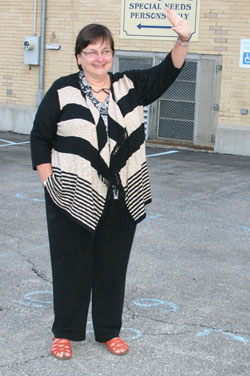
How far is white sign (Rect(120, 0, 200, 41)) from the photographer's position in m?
14.3

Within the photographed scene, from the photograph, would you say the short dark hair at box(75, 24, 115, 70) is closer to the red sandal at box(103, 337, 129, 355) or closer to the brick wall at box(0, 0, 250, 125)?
the red sandal at box(103, 337, 129, 355)

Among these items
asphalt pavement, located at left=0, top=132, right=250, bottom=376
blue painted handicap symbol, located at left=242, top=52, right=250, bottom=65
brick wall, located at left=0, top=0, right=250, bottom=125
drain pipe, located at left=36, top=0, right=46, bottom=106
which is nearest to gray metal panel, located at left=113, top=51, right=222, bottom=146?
brick wall, located at left=0, top=0, right=250, bottom=125

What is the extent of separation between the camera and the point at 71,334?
161 inches

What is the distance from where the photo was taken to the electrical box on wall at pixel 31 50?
1603cm

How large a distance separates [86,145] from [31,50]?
12849mm

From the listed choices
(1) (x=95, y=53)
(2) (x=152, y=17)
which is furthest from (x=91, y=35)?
(2) (x=152, y=17)

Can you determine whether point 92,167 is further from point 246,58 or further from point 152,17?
point 152,17

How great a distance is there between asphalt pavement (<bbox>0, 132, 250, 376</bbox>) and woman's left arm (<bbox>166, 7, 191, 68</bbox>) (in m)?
1.74

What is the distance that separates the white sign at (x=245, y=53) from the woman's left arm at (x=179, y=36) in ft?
33.6

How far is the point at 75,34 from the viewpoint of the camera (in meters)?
15.8

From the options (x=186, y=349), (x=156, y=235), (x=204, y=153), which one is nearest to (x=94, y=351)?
(x=186, y=349)

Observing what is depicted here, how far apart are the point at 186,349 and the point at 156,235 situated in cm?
298

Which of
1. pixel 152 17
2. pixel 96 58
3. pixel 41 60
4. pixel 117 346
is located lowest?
pixel 117 346

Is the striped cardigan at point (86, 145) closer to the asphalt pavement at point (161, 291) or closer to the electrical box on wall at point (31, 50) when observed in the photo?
the asphalt pavement at point (161, 291)
